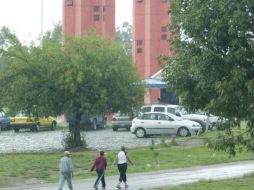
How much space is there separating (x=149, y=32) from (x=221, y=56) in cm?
5968

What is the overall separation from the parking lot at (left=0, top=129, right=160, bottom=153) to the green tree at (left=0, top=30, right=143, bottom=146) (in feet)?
10.4

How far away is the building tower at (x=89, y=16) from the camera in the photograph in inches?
2667

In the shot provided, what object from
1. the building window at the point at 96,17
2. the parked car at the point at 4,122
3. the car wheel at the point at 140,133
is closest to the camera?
the car wheel at the point at 140,133

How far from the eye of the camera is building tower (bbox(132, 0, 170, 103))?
71500 millimetres

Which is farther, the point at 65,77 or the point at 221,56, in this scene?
the point at 65,77

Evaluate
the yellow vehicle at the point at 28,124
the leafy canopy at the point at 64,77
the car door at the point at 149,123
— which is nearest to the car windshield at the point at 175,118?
the car door at the point at 149,123

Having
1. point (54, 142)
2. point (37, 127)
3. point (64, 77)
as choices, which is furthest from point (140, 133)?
point (37, 127)

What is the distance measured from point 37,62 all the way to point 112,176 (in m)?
7.80

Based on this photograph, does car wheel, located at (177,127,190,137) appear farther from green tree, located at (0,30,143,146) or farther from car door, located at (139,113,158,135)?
green tree, located at (0,30,143,146)

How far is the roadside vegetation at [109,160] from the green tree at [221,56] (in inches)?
459

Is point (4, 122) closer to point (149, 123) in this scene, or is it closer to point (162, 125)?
point (149, 123)

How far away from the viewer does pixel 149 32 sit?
236 ft

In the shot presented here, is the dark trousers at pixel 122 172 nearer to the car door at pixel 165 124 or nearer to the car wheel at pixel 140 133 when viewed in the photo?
the car door at pixel 165 124

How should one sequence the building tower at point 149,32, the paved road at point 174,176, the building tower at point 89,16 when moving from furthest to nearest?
the building tower at point 149,32 → the building tower at point 89,16 → the paved road at point 174,176
